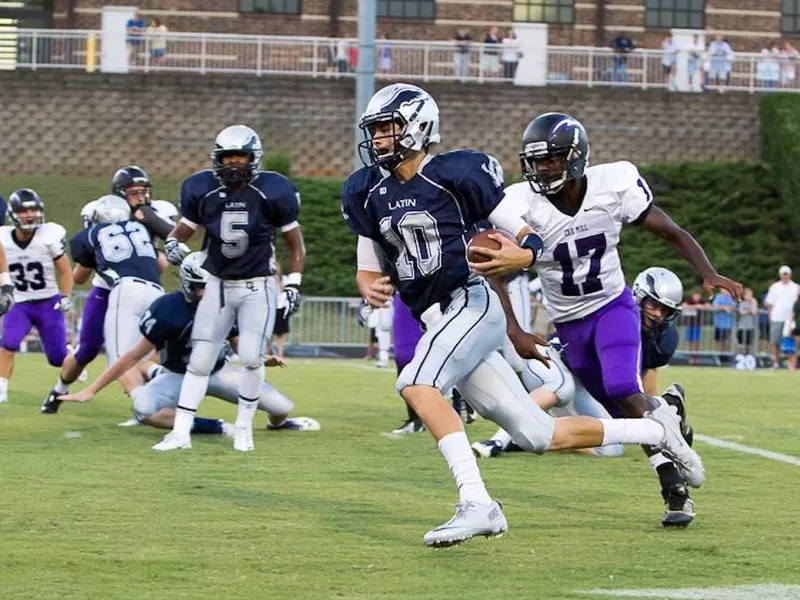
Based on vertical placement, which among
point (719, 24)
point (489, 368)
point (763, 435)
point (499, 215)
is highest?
point (719, 24)

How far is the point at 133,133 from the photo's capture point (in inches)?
1390

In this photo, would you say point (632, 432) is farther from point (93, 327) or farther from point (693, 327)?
point (693, 327)

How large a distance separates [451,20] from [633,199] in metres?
32.8

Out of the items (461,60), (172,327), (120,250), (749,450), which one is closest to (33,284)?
(120,250)

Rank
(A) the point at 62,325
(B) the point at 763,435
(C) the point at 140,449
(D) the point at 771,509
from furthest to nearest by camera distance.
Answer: (A) the point at 62,325 < (B) the point at 763,435 < (C) the point at 140,449 < (D) the point at 771,509

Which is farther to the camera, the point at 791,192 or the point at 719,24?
the point at 719,24

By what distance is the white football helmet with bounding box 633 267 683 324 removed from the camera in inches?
375

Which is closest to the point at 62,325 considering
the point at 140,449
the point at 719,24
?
the point at 140,449

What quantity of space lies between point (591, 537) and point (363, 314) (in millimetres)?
2571

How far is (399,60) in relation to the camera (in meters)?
35.4

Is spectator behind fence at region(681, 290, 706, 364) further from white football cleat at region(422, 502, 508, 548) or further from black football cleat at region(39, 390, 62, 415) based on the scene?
white football cleat at region(422, 502, 508, 548)

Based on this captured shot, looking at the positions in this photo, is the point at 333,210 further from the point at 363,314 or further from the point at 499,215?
the point at 499,215

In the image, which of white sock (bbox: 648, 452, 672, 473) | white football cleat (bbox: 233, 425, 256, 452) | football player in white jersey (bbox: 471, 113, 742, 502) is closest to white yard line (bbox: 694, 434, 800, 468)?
football player in white jersey (bbox: 471, 113, 742, 502)

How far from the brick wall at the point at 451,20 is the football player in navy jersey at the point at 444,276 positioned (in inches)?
1269
